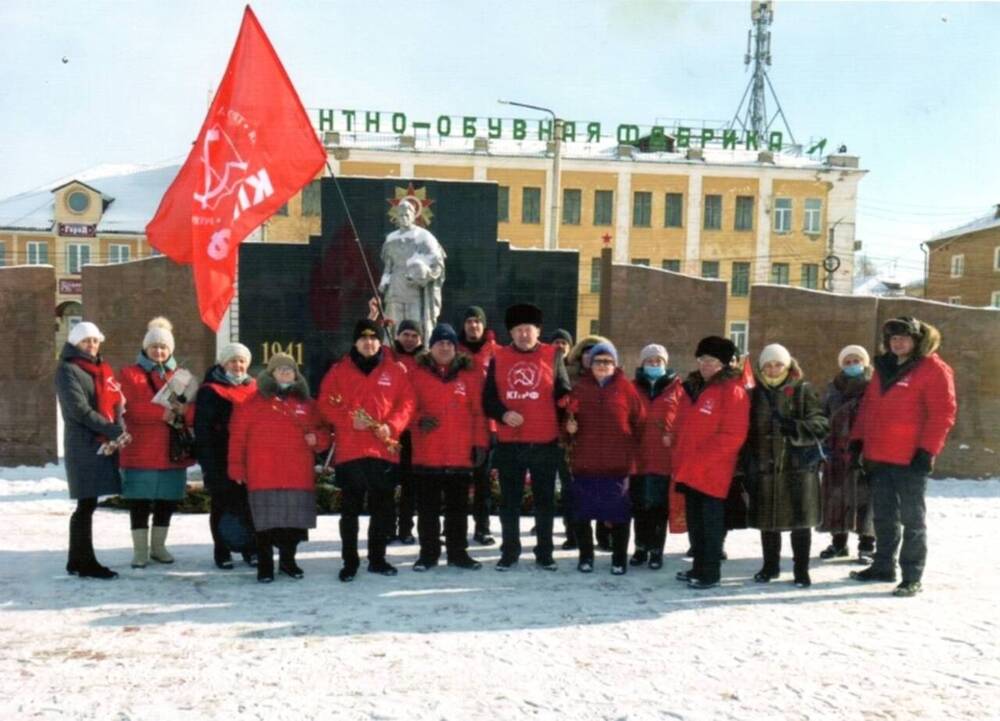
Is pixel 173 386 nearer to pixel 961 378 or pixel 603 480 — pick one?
pixel 603 480

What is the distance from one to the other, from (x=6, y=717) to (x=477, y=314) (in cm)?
425

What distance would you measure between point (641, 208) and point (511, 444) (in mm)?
30856

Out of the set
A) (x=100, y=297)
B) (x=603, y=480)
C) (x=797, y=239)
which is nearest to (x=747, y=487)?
(x=603, y=480)

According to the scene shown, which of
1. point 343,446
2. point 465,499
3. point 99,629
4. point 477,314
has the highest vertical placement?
point 477,314

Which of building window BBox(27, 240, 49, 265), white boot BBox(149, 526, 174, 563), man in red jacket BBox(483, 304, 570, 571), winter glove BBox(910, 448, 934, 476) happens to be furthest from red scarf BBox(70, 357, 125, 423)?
building window BBox(27, 240, 49, 265)

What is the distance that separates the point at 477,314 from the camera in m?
6.66

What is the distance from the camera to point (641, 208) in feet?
115

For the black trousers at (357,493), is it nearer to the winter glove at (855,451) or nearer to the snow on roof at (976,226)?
the winter glove at (855,451)

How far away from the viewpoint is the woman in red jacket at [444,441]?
5555 millimetres

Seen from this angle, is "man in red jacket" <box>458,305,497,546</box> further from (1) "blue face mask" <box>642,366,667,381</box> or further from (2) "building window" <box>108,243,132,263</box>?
(2) "building window" <box>108,243,132,263</box>

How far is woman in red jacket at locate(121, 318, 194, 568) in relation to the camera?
5438 mm

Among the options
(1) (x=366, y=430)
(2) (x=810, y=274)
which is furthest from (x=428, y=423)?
(2) (x=810, y=274)

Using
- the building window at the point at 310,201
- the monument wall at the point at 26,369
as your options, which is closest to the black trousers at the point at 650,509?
the monument wall at the point at 26,369

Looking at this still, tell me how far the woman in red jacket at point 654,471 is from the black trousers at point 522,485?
2.02 ft
